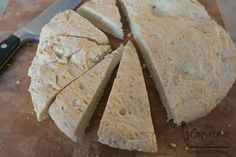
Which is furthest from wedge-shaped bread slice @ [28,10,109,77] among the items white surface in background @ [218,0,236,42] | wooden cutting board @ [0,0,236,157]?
white surface in background @ [218,0,236,42]

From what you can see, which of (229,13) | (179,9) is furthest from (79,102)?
(229,13)

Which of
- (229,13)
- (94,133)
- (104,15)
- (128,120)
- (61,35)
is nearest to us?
(128,120)

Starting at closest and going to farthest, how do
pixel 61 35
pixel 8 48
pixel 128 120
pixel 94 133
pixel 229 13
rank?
pixel 128 120
pixel 94 133
pixel 61 35
pixel 8 48
pixel 229 13

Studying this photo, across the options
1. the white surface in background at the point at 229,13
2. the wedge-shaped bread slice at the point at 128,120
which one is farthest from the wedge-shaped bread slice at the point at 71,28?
the white surface in background at the point at 229,13

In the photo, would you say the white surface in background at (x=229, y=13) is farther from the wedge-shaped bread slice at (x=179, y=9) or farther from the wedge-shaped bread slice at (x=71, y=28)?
the wedge-shaped bread slice at (x=71, y=28)

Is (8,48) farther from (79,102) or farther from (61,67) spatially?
(79,102)

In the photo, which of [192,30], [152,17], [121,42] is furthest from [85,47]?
[192,30]
